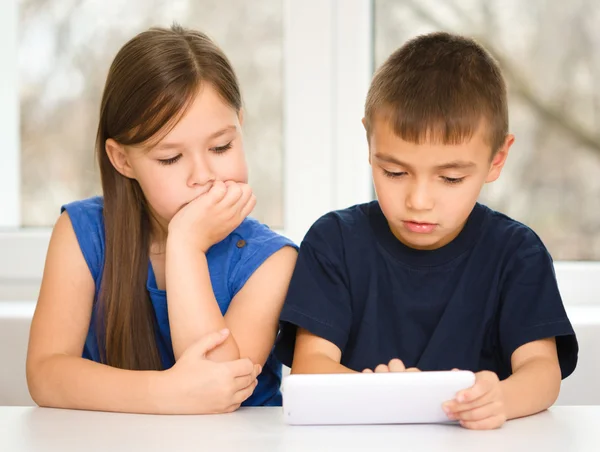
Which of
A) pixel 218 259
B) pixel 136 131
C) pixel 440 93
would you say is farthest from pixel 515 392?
pixel 136 131

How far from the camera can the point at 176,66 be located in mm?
1243

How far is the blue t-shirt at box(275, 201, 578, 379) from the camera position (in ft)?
3.94

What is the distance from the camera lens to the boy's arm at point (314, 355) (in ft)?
3.75

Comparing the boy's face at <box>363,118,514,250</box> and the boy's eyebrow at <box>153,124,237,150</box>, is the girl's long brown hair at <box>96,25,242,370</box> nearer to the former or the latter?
the boy's eyebrow at <box>153,124,237,150</box>

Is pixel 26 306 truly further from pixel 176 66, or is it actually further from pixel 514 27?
pixel 514 27

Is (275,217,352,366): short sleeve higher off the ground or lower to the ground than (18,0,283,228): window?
lower

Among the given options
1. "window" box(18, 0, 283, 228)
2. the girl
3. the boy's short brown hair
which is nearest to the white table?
the girl

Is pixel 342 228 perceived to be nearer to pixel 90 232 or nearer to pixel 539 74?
pixel 90 232

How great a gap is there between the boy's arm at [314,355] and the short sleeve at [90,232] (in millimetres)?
328

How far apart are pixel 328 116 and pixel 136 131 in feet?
2.44

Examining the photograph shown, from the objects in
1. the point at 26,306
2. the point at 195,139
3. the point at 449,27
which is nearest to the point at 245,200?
the point at 195,139

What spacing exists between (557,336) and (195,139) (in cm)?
56

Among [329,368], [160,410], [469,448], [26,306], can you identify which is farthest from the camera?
[26,306]

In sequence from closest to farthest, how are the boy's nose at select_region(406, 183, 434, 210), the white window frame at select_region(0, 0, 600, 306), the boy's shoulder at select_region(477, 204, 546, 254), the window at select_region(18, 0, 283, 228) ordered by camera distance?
the boy's nose at select_region(406, 183, 434, 210)
the boy's shoulder at select_region(477, 204, 546, 254)
the white window frame at select_region(0, 0, 600, 306)
the window at select_region(18, 0, 283, 228)
